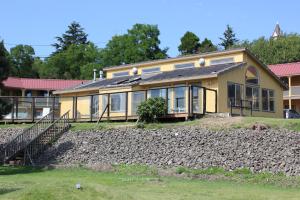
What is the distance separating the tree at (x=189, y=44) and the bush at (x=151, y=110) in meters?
56.7

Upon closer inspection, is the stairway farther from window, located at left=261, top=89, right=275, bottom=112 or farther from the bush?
window, located at left=261, top=89, right=275, bottom=112

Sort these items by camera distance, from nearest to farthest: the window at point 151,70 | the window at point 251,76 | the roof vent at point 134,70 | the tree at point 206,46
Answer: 1. the window at point 251,76
2. the window at point 151,70
3. the roof vent at point 134,70
4. the tree at point 206,46

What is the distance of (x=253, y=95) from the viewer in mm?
34500

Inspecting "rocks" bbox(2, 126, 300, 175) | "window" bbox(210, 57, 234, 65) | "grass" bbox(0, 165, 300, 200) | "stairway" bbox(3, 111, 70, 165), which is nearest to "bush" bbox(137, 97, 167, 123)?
"rocks" bbox(2, 126, 300, 175)

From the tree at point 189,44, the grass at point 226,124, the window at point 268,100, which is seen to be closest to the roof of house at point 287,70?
the window at point 268,100

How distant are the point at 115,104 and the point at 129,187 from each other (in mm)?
16064

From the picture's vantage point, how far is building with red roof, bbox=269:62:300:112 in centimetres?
4925

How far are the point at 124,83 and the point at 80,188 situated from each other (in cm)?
2350

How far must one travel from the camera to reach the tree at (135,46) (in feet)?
255

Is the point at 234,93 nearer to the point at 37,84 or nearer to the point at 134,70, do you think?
the point at 134,70

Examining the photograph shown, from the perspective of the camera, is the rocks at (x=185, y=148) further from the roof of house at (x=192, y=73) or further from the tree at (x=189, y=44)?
the tree at (x=189, y=44)

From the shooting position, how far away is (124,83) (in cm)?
3506

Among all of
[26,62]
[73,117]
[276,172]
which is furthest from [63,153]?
[26,62]

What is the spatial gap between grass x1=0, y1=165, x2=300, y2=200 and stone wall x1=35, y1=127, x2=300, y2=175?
100 centimetres
